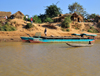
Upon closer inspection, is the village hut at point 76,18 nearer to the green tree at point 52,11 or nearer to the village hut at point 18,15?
the green tree at point 52,11

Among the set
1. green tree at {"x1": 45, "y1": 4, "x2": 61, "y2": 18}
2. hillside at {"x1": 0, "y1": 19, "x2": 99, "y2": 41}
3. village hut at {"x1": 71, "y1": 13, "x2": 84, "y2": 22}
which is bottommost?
hillside at {"x1": 0, "y1": 19, "x2": 99, "y2": 41}

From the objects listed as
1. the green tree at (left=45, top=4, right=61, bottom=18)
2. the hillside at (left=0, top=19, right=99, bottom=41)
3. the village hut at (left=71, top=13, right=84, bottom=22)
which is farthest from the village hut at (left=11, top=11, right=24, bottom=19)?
the village hut at (left=71, top=13, right=84, bottom=22)

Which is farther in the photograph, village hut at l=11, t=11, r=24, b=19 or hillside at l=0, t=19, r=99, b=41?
village hut at l=11, t=11, r=24, b=19

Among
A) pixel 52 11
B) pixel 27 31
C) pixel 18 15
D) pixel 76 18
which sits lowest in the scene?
pixel 27 31

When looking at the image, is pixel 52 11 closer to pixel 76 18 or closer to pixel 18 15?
pixel 76 18

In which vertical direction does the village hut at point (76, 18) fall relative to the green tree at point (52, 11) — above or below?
below

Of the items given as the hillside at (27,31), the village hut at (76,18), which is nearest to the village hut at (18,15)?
the hillside at (27,31)

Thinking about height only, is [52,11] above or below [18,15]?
above

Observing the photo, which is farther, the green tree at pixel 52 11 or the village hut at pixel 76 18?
the green tree at pixel 52 11

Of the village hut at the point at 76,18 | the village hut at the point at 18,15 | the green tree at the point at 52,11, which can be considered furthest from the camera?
the green tree at the point at 52,11

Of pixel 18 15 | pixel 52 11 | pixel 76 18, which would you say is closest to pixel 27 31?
pixel 18 15

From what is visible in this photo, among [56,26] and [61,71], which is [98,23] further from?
[61,71]

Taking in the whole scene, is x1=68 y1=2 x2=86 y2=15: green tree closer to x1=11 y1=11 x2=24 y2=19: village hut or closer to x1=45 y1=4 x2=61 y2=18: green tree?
Answer: x1=45 y1=4 x2=61 y2=18: green tree

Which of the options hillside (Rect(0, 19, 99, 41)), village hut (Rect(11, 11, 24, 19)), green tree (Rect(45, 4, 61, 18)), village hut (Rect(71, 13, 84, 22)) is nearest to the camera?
hillside (Rect(0, 19, 99, 41))
